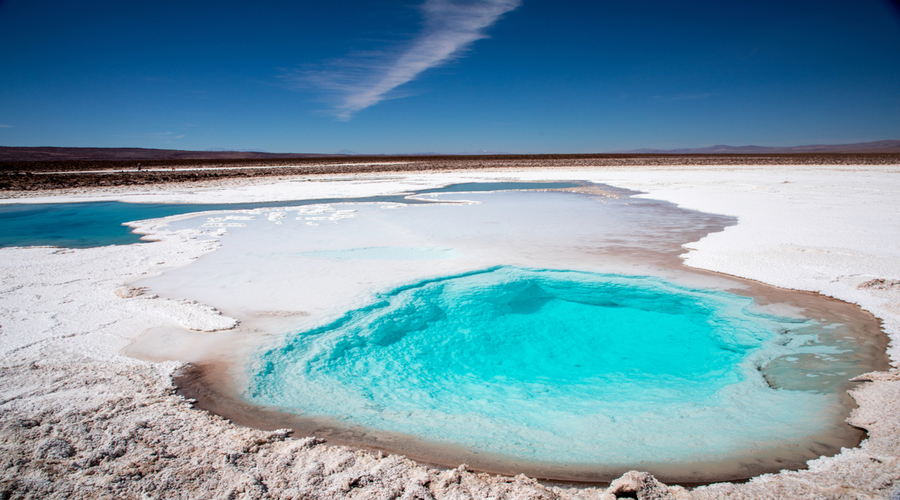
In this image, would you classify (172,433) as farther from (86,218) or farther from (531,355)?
(86,218)

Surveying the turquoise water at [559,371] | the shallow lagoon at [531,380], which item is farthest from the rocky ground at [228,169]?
the turquoise water at [559,371]

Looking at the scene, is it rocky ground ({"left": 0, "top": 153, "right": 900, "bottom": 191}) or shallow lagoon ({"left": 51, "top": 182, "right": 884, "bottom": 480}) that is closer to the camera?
shallow lagoon ({"left": 51, "top": 182, "right": 884, "bottom": 480})

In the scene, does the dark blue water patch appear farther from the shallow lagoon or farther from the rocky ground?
the rocky ground

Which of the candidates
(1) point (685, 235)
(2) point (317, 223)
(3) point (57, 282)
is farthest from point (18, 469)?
(1) point (685, 235)

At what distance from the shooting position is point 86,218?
28.4 ft

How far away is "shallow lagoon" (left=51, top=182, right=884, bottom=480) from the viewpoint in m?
1.91

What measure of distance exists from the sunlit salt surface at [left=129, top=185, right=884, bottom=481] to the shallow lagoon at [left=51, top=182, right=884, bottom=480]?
1 centimetres

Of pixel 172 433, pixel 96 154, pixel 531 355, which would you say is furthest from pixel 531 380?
pixel 96 154

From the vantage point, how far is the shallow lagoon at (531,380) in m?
1.91

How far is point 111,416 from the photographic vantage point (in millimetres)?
2014

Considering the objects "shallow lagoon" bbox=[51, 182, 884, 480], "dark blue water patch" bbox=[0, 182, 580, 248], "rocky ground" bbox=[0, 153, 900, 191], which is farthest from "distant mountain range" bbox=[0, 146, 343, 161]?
"shallow lagoon" bbox=[51, 182, 884, 480]

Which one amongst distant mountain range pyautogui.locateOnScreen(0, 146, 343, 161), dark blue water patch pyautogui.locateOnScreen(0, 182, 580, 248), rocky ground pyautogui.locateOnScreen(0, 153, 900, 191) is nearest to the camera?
dark blue water patch pyautogui.locateOnScreen(0, 182, 580, 248)

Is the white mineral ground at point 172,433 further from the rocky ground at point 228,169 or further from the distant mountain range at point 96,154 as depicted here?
the distant mountain range at point 96,154

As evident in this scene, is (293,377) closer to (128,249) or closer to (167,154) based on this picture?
(128,249)
